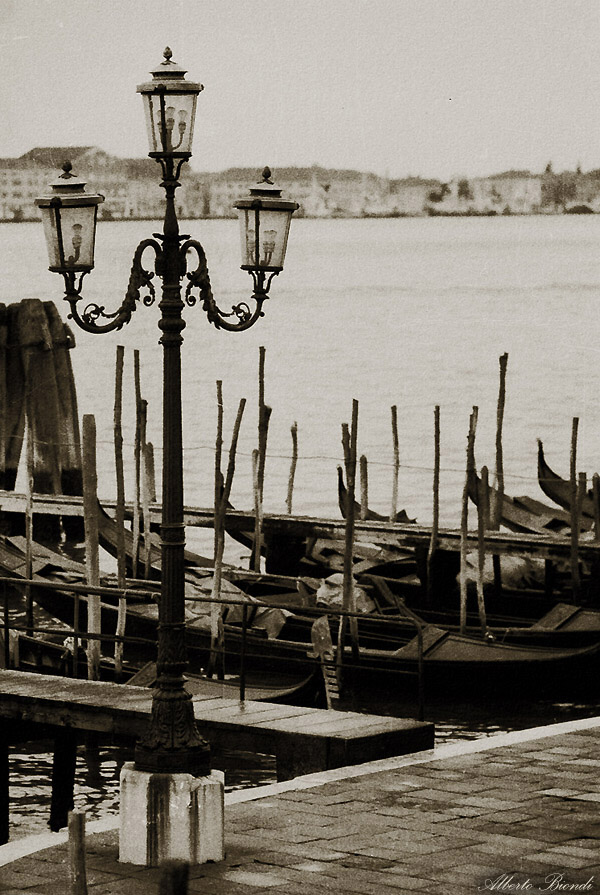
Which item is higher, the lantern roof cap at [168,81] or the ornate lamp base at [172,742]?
the lantern roof cap at [168,81]

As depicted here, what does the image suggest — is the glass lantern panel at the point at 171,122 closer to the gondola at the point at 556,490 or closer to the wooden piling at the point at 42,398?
the gondola at the point at 556,490

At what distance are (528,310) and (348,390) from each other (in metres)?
27.2

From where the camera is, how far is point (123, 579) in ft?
45.9

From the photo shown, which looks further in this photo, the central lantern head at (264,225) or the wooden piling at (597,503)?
the wooden piling at (597,503)

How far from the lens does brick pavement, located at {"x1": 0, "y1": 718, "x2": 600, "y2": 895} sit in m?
6.47

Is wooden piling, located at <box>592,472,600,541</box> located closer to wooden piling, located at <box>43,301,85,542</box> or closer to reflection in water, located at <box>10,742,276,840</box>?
reflection in water, located at <box>10,742,276,840</box>

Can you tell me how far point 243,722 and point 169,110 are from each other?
3.78 meters

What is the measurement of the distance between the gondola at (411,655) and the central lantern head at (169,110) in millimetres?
7695

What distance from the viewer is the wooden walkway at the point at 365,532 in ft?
55.0

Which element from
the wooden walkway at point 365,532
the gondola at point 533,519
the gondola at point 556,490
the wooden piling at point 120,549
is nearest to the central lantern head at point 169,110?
the wooden piling at point 120,549

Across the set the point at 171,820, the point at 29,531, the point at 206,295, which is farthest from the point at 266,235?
the point at 29,531

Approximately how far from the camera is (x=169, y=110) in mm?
6875

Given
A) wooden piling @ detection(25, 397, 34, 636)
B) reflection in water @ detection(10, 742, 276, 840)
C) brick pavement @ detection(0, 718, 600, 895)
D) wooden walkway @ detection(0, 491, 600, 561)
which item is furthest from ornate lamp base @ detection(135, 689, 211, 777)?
wooden walkway @ detection(0, 491, 600, 561)

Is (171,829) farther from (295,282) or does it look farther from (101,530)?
(295,282)
